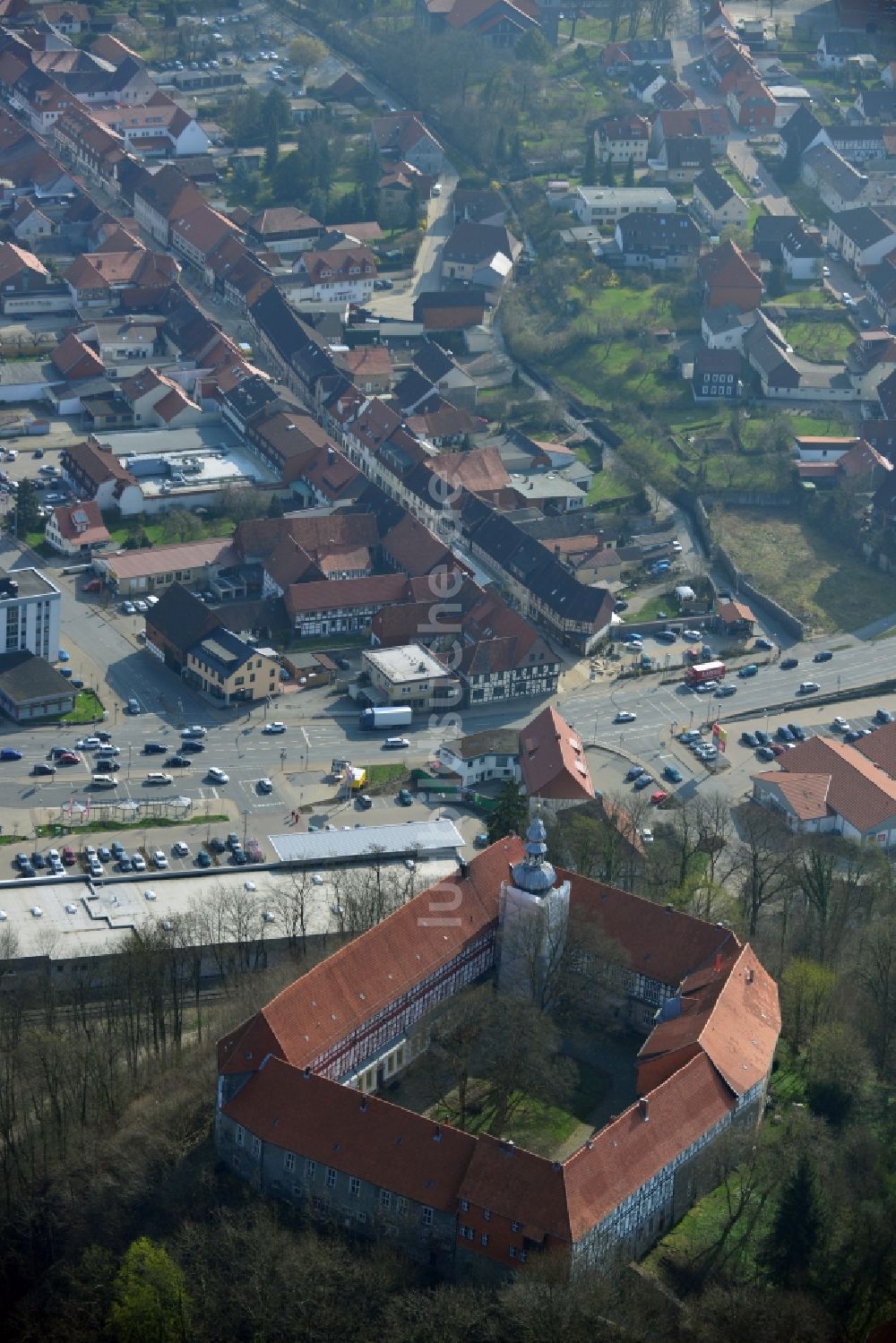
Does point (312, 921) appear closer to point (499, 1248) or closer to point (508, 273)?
point (499, 1248)

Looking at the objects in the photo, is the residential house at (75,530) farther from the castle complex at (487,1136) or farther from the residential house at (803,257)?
the residential house at (803,257)

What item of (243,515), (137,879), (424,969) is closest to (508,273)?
(243,515)

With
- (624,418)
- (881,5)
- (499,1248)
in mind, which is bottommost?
(624,418)

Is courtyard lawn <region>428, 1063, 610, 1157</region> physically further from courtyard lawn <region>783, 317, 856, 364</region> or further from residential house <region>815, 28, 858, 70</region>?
residential house <region>815, 28, 858, 70</region>

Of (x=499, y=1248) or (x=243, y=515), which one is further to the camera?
(x=243, y=515)

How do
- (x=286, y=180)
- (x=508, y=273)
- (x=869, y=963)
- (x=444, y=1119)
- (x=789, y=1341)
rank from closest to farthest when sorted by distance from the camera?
(x=789, y=1341), (x=444, y=1119), (x=869, y=963), (x=508, y=273), (x=286, y=180)

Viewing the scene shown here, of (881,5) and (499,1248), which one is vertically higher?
(881,5)

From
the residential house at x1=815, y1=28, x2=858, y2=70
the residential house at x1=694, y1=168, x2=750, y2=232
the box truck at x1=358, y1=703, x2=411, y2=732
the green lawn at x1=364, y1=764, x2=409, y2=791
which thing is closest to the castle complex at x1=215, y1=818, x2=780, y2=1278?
the green lawn at x1=364, y1=764, x2=409, y2=791

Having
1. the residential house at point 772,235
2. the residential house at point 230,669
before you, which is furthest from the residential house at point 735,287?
the residential house at point 230,669
